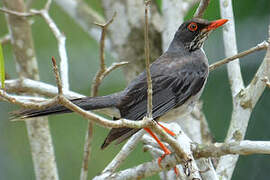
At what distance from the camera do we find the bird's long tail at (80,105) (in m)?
3.66

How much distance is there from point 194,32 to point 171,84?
2.48 ft

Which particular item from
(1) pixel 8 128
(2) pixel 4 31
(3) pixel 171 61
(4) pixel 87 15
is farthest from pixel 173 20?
(2) pixel 4 31

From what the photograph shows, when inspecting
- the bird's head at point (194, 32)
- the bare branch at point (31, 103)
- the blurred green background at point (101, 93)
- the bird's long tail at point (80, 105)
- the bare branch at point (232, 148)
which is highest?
the bare branch at point (31, 103)

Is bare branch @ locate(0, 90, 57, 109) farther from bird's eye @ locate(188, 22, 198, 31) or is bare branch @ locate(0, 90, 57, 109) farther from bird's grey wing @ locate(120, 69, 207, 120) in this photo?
bird's eye @ locate(188, 22, 198, 31)

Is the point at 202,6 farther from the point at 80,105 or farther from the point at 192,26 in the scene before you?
the point at 80,105

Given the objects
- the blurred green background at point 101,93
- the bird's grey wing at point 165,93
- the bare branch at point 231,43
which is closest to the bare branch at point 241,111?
the bare branch at point 231,43

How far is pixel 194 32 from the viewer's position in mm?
4941

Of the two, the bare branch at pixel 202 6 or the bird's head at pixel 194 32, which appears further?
the bird's head at pixel 194 32

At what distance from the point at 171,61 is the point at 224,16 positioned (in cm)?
86

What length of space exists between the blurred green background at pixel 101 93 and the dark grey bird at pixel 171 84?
85cm

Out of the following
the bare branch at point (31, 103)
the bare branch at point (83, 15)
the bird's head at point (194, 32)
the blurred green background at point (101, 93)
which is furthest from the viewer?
the bare branch at point (83, 15)

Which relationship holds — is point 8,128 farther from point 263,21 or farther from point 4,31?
point 263,21

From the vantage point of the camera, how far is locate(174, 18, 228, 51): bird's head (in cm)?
476

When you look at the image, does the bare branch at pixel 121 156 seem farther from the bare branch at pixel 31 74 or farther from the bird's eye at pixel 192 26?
the bird's eye at pixel 192 26
